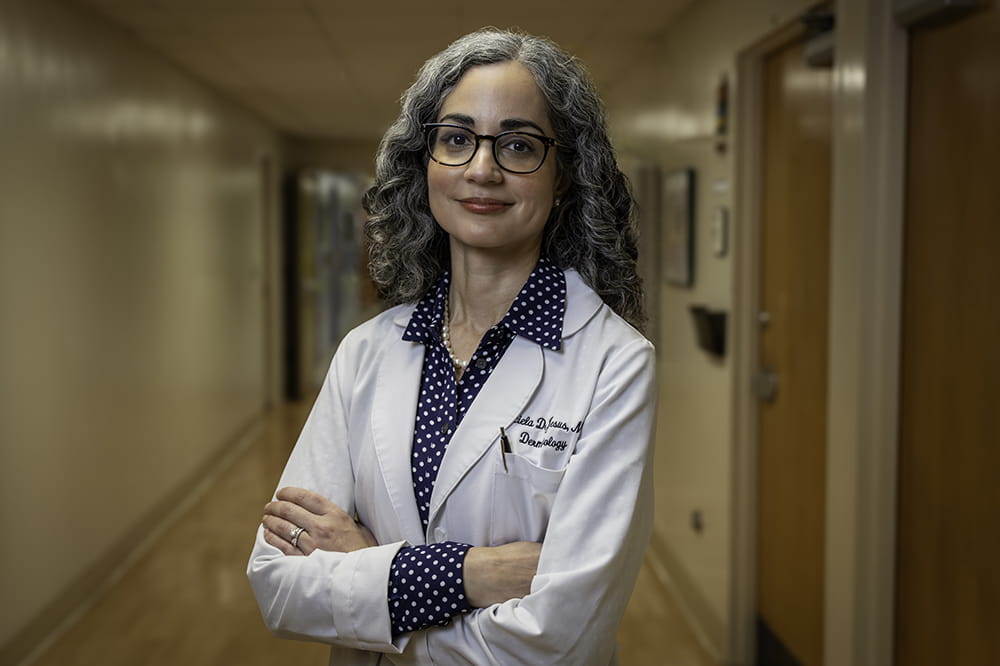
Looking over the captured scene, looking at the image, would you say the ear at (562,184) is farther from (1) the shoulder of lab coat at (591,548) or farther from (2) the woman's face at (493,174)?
(1) the shoulder of lab coat at (591,548)

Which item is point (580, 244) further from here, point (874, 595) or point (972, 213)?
point (874, 595)

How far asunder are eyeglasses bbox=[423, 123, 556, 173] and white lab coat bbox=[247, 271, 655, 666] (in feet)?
0.64

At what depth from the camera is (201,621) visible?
3801mm

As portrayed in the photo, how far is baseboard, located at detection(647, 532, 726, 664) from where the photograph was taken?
3600mm

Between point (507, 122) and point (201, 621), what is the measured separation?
10.2 ft

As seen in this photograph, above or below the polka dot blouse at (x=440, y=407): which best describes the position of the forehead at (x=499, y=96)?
above

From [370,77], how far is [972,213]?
14.2 ft

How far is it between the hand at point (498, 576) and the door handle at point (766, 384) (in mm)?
2162

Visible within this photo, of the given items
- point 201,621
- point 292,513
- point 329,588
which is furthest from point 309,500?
point 201,621

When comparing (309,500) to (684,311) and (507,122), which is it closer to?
(507,122)

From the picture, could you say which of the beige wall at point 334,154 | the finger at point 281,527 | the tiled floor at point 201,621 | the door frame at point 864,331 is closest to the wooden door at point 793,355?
the door frame at point 864,331

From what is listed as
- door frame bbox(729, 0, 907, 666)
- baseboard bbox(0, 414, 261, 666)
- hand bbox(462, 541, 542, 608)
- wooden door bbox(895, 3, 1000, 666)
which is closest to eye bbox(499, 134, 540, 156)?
hand bbox(462, 541, 542, 608)

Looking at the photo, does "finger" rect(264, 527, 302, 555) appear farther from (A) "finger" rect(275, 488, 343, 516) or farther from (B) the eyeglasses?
(B) the eyeglasses

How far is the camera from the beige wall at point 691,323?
3447 millimetres
